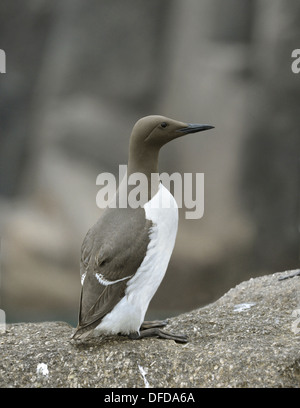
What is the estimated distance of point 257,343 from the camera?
3340mm

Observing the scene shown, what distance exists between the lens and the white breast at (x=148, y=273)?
3209 millimetres

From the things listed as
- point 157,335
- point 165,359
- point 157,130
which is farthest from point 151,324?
point 157,130

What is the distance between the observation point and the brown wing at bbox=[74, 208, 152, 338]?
10.4ft

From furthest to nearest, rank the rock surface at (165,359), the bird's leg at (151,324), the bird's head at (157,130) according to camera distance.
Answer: the bird's leg at (151,324) < the bird's head at (157,130) < the rock surface at (165,359)

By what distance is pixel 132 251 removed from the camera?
3170 mm

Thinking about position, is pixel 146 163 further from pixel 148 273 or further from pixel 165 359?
pixel 165 359

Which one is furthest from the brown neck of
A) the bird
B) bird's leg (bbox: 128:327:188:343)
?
bird's leg (bbox: 128:327:188:343)

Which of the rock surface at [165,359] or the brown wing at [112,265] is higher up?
the brown wing at [112,265]

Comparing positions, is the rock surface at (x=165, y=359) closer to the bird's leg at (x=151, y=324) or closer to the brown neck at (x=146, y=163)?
the bird's leg at (x=151, y=324)

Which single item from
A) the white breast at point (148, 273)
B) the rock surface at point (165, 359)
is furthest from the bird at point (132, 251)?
the rock surface at point (165, 359)

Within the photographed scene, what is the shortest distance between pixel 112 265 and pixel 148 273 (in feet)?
0.68

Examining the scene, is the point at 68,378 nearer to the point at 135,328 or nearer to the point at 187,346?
the point at 135,328

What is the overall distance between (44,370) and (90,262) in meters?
0.62
